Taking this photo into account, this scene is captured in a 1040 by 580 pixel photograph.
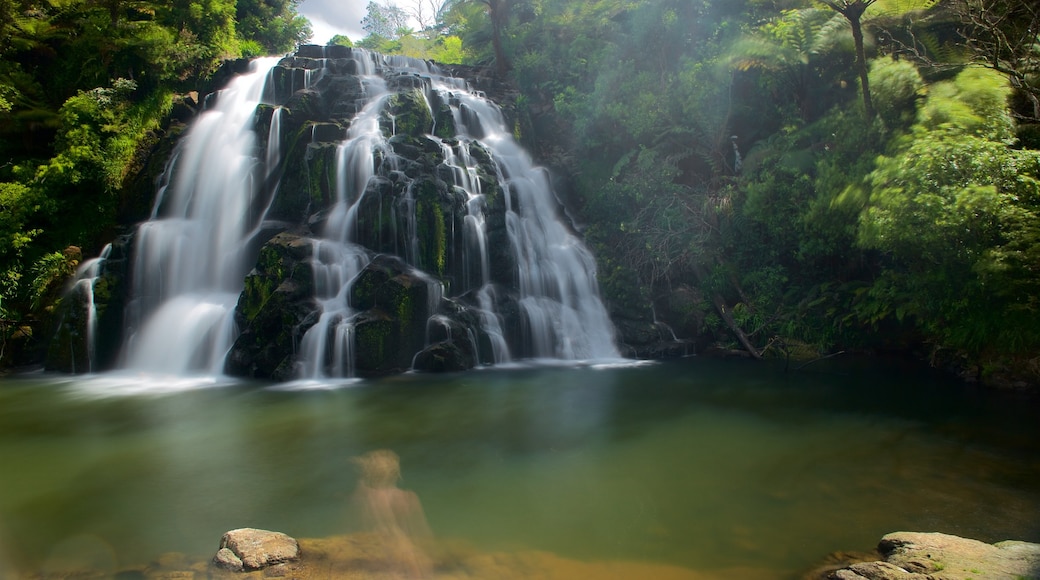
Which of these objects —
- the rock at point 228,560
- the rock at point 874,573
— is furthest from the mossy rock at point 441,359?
the rock at point 874,573

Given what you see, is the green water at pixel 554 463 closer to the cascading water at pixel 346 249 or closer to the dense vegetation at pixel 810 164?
the cascading water at pixel 346 249

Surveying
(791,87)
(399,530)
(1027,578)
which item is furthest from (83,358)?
(791,87)

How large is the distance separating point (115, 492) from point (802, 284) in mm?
13780

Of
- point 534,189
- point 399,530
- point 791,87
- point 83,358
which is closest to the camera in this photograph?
point 399,530

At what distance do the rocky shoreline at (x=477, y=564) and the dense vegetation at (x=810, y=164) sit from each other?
5302 millimetres

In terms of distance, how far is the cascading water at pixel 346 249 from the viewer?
517 inches

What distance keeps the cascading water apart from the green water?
1545mm

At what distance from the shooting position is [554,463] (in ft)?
25.4

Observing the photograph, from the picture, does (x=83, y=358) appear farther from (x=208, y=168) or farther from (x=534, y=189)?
(x=534, y=189)

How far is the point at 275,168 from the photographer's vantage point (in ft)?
53.8

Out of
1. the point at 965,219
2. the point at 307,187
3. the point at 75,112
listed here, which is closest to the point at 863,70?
the point at 965,219

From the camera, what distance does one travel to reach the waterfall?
13430 mm

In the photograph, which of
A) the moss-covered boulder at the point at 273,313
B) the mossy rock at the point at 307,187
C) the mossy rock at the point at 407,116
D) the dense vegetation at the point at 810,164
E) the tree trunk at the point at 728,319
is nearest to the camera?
the dense vegetation at the point at 810,164

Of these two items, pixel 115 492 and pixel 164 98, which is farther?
pixel 164 98
